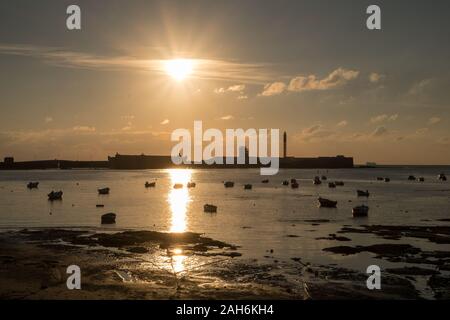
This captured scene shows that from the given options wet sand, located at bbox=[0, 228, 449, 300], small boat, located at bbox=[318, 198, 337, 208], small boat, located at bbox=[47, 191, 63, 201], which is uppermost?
small boat, located at bbox=[47, 191, 63, 201]

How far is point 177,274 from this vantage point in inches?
1257

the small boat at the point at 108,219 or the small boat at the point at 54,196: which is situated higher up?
the small boat at the point at 54,196

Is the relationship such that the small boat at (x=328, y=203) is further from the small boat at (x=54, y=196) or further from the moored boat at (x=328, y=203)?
the small boat at (x=54, y=196)

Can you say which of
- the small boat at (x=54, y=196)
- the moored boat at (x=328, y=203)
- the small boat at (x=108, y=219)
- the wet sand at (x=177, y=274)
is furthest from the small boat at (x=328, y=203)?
the small boat at (x=54, y=196)

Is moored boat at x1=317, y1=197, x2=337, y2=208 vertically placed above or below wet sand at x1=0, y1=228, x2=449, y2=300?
above

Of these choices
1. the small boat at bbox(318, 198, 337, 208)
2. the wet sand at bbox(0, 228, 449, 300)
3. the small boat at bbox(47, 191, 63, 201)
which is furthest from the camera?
the small boat at bbox(47, 191, 63, 201)

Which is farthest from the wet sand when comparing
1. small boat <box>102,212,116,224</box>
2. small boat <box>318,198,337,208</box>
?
small boat <box>318,198,337,208</box>

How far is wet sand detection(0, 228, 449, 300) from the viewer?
27.2 meters

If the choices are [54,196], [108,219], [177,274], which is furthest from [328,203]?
[177,274]

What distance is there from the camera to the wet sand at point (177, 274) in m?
27.2

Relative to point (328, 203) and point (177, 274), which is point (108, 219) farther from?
point (328, 203)

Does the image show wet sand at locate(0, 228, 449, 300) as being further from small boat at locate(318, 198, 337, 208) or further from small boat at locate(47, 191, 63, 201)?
small boat at locate(47, 191, 63, 201)
